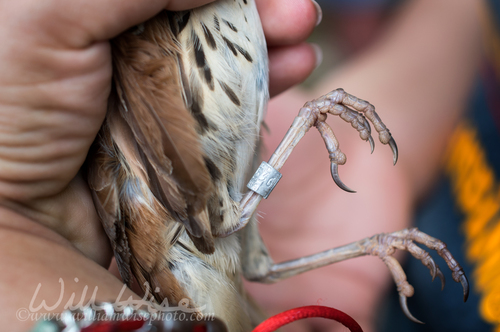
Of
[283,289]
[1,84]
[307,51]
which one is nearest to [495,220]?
[283,289]

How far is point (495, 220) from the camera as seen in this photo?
4.20ft

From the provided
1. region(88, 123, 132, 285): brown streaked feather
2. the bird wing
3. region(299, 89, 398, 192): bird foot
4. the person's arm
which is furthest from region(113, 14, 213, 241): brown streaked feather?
the person's arm

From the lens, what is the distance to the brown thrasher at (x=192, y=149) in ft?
2.08

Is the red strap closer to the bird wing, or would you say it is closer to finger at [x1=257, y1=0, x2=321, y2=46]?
the bird wing

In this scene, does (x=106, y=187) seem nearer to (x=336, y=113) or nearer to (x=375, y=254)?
(x=336, y=113)

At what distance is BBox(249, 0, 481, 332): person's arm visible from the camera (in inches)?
55.6

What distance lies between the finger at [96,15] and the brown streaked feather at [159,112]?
3.1 inches

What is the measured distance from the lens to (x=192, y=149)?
0.64 meters

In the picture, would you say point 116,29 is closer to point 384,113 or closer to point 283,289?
point 283,289

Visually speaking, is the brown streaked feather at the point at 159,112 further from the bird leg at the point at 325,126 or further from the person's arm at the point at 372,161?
the person's arm at the point at 372,161

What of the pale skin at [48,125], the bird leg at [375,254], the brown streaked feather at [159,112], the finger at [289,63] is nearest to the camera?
the pale skin at [48,125]

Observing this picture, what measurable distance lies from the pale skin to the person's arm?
0.75 m

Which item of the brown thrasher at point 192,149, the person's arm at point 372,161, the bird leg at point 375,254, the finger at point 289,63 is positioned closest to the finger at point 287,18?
the finger at point 289,63

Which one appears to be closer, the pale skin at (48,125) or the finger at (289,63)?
the pale skin at (48,125)
